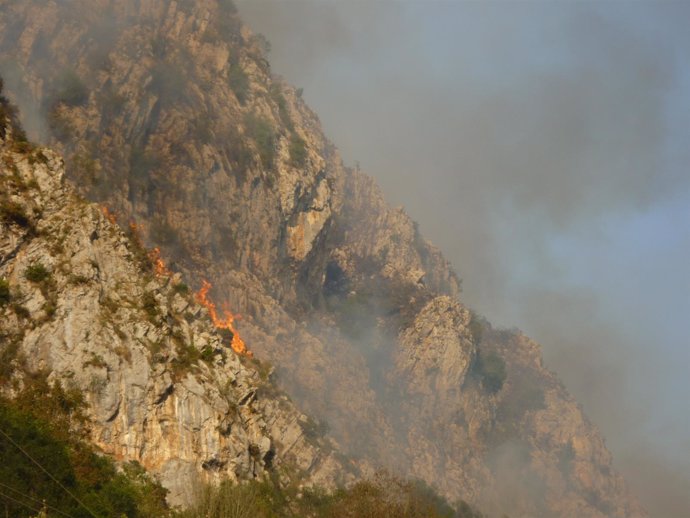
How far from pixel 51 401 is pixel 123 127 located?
57.1 metres

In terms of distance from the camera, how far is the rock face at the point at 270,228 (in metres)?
110

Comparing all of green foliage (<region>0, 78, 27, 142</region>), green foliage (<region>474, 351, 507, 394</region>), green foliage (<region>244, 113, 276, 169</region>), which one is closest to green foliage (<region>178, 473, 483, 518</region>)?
green foliage (<region>0, 78, 27, 142</region>)

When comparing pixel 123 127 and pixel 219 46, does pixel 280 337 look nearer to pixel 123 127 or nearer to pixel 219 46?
pixel 123 127

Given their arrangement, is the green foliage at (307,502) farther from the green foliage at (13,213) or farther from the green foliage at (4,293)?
the green foliage at (13,213)

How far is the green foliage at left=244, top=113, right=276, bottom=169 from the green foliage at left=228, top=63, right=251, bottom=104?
4.04 meters

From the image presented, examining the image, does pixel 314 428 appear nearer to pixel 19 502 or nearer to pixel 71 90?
pixel 71 90

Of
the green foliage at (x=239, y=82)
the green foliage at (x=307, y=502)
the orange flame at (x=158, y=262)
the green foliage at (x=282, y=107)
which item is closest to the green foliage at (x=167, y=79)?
the green foliage at (x=239, y=82)

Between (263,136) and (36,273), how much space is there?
65.2 metres

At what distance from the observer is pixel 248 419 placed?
7831 centimetres

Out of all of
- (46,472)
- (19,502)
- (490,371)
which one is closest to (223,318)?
(46,472)

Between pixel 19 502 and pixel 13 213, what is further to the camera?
pixel 13 213

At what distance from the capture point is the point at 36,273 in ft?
221

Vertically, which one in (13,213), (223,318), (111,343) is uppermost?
(223,318)

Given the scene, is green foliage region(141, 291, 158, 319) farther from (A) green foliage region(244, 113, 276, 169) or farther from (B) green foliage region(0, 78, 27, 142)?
(A) green foliage region(244, 113, 276, 169)
